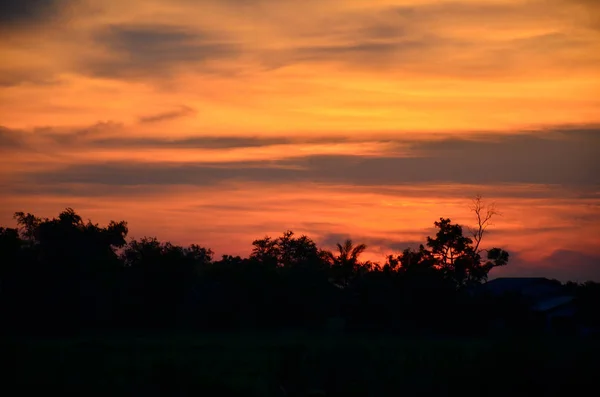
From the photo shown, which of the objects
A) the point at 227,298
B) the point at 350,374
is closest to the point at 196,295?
the point at 227,298

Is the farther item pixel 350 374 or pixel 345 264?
pixel 345 264

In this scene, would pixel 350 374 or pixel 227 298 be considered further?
pixel 227 298

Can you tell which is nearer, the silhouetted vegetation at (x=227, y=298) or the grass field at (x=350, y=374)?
the grass field at (x=350, y=374)

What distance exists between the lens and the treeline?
48.2 meters

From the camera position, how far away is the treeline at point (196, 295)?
158ft

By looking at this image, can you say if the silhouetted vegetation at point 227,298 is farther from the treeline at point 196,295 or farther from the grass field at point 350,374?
the grass field at point 350,374

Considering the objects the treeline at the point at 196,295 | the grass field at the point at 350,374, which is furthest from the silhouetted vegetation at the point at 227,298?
the grass field at the point at 350,374

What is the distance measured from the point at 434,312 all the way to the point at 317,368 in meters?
25.4

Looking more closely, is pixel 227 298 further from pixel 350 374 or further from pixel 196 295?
pixel 350 374

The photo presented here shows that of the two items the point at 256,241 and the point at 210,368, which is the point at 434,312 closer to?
the point at 210,368

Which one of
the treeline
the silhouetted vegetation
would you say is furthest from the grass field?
the treeline

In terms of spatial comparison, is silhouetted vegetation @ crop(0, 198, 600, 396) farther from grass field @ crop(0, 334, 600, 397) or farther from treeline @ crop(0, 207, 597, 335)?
grass field @ crop(0, 334, 600, 397)

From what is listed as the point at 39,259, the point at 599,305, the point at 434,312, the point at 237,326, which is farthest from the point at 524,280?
the point at 39,259

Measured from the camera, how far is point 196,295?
51844 mm
